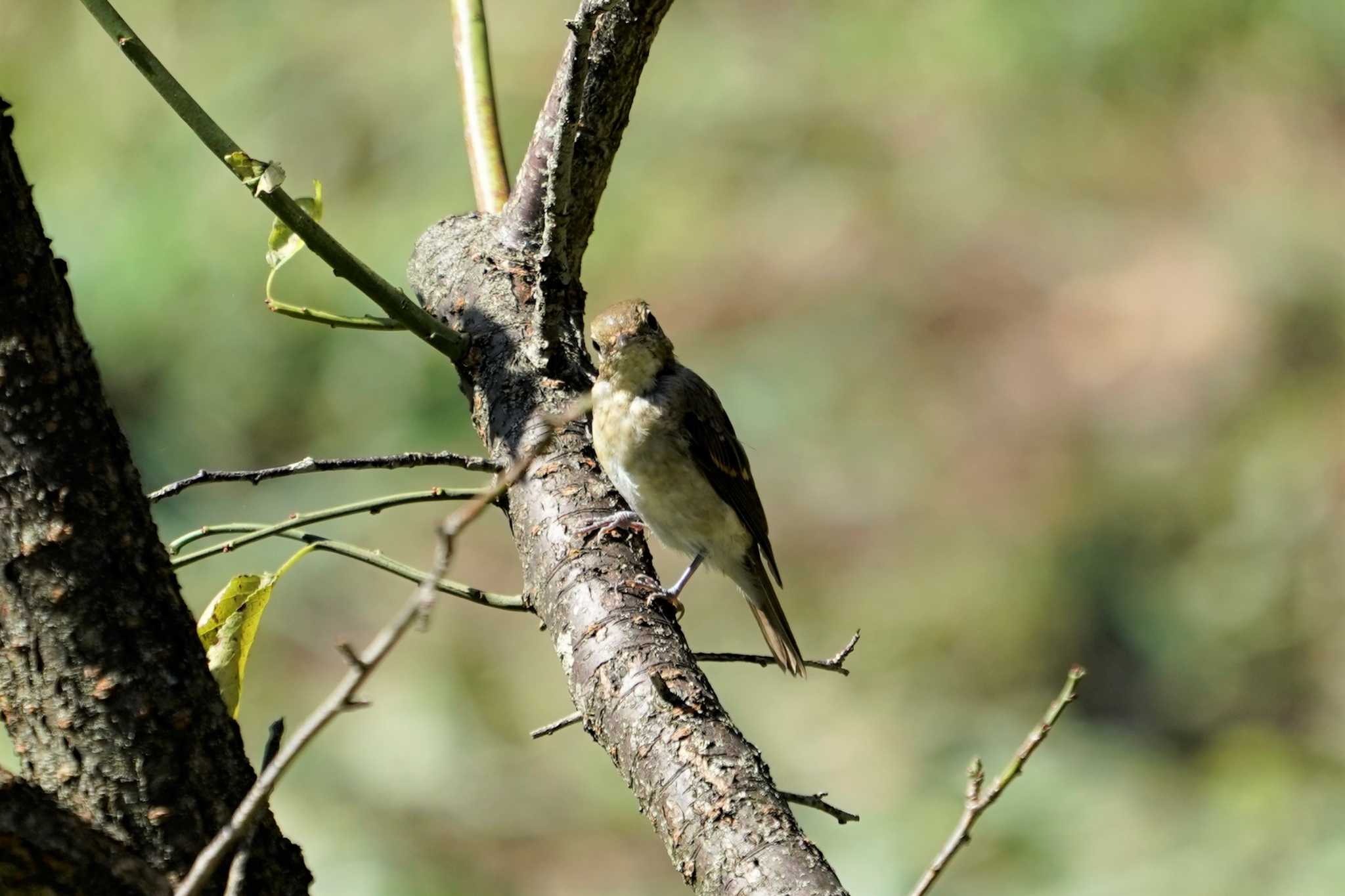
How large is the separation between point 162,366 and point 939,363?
15.8ft

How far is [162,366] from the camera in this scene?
28.0 ft

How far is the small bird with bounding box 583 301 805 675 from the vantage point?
3953 mm

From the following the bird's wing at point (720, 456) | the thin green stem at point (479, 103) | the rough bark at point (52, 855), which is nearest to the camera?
the rough bark at point (52, 855)

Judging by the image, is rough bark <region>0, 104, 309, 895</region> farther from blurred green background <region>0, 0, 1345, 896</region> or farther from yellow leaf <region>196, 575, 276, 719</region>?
blurred green background <region>0, 0, 1345, 896</region>

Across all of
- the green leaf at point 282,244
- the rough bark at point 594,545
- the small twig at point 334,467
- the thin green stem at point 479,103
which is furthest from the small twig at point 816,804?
the thin green stem at point 479,103

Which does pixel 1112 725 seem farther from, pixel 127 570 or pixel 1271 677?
pixel 127 570

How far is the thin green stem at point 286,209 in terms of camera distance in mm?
2281

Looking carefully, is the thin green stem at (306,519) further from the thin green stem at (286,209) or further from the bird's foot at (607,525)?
the thin green stem at (286,209)

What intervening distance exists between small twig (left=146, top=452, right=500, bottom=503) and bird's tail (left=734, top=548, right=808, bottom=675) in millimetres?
1745

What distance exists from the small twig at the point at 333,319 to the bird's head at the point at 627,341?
1212 millimetres

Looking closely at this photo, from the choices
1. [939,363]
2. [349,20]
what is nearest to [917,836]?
[939,363]

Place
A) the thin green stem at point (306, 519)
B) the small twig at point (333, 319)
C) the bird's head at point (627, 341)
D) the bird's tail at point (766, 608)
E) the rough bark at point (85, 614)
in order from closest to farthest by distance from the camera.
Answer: the rough bark at point (85, 614) < the thin green stem at point (306, 519) < the small twig at point (333, 319) < the bird's head at point (627, 341) < the bird's tail at point (766, 608)

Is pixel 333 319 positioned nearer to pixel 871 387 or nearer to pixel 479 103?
pixel 479 103

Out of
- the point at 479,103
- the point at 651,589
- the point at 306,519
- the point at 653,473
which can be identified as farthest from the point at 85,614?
the point at 653,473
